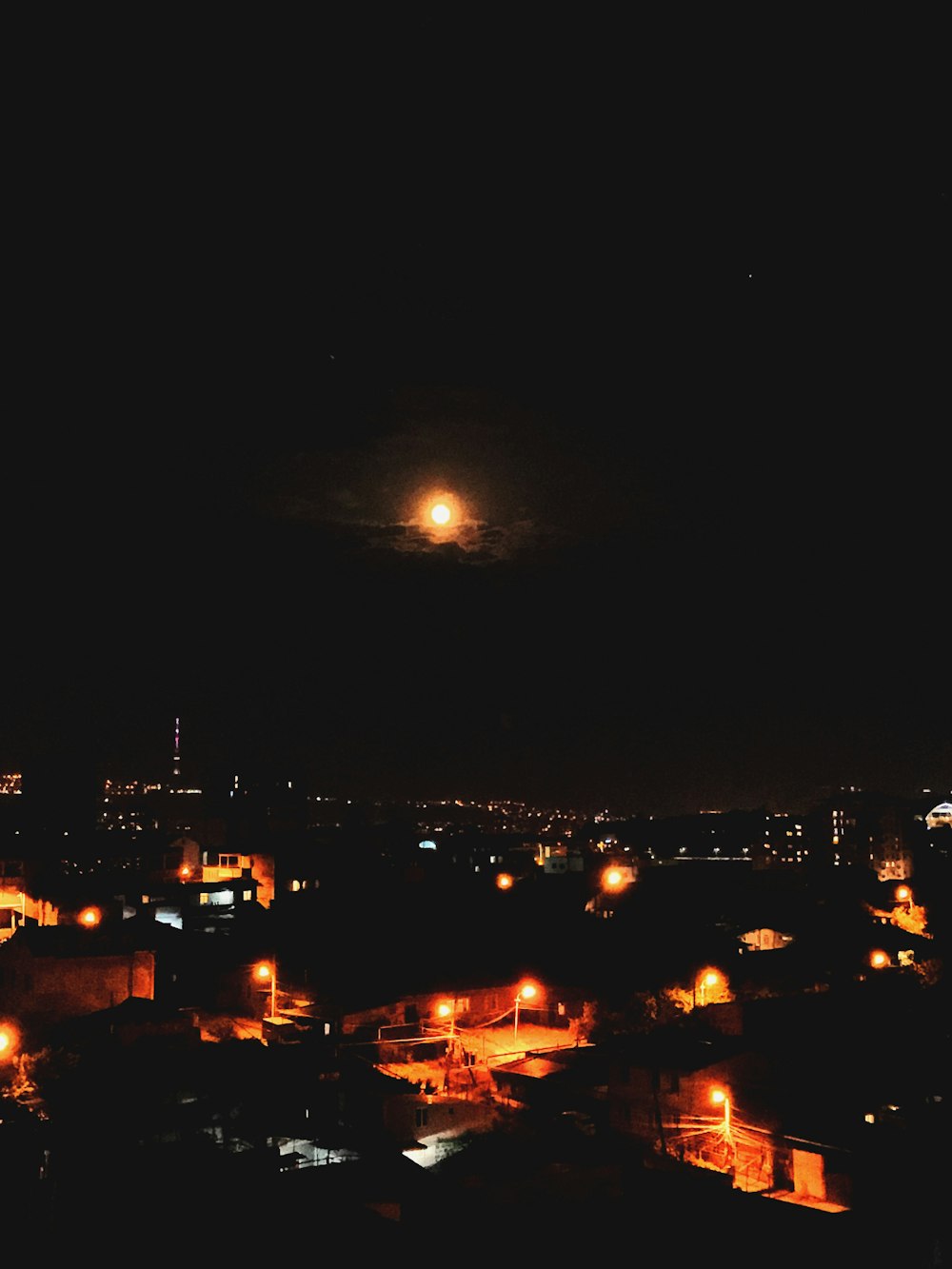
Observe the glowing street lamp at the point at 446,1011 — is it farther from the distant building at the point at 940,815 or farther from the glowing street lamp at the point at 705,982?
the distant building at the point at 940,815

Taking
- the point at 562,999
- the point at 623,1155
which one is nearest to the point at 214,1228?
the point at 623,1155

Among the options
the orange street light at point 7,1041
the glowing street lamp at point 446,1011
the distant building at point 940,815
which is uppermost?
the distant building at point 940,815

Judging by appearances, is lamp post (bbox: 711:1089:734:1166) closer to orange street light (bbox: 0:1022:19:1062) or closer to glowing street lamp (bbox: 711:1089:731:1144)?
glowing street lamp (bbox: 711:1089:731:1144)

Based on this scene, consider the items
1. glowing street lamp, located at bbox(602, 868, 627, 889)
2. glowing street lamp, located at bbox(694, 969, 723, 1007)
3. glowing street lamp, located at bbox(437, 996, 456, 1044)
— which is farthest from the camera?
glowing street lamp, located at bbox(602, 868, 627, 889)

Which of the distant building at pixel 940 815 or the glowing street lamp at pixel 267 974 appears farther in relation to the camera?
the distant building at pixel 940 815

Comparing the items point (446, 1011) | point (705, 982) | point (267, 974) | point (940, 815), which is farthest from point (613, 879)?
point (940, 815)

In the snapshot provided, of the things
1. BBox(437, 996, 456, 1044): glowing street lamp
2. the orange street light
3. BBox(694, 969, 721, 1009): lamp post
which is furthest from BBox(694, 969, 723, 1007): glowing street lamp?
the orange street light

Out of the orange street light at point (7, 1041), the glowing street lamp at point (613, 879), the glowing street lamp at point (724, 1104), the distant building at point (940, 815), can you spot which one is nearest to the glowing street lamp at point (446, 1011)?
the glowing street lamp at point (724, 1104)

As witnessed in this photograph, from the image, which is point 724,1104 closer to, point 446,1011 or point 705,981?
point 446,1011

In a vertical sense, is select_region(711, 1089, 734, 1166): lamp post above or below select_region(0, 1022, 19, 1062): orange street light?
below

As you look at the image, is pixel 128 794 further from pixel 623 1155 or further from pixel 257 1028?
pixel 623 1155

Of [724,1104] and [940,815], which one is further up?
[940,815]
